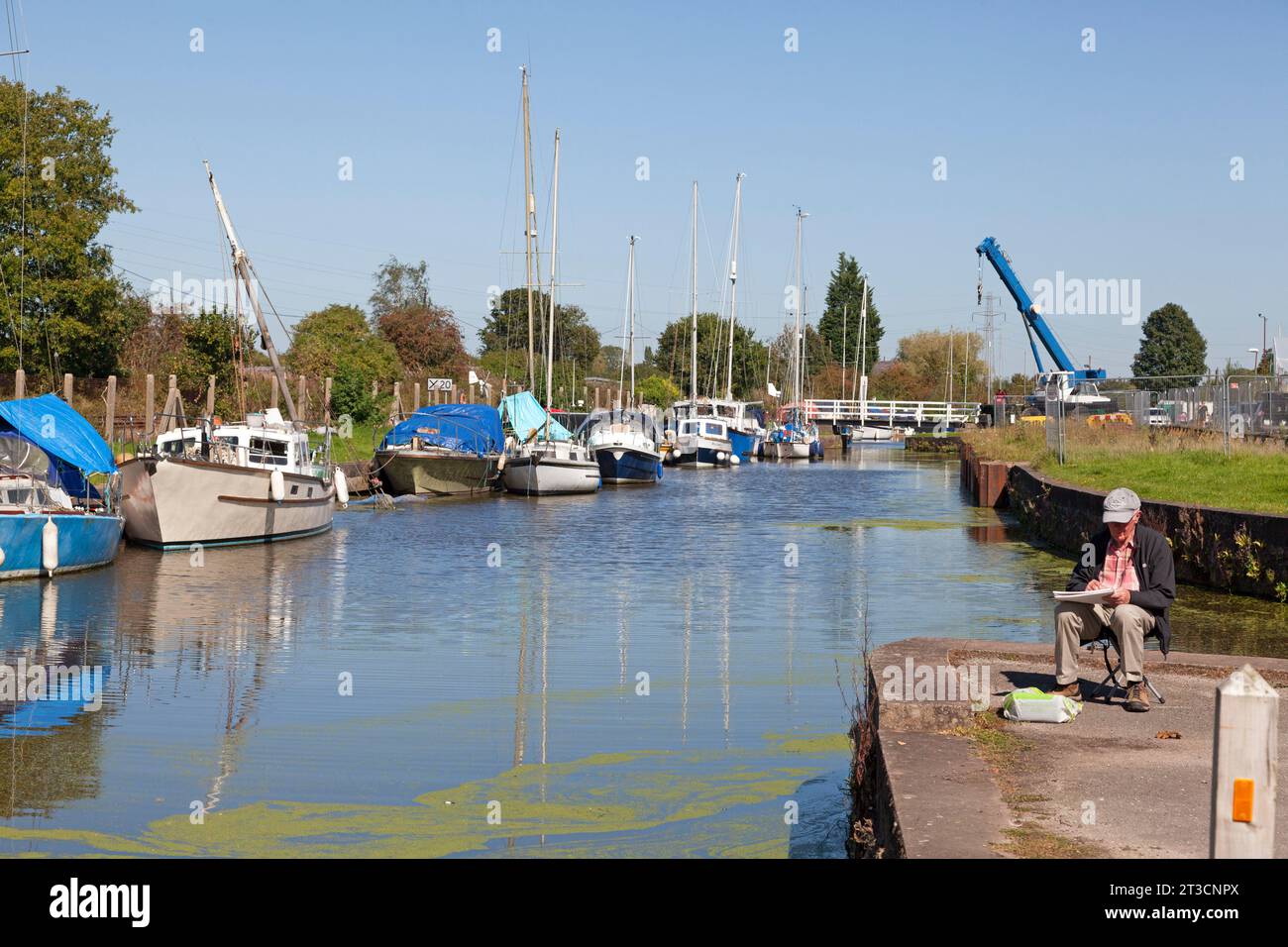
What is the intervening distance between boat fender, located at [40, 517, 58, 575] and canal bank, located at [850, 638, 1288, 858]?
55.3 feet

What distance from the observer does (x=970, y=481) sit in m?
50.5

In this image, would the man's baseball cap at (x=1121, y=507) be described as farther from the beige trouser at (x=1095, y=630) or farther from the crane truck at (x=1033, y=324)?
the crane truck at (x=1033, y=324)

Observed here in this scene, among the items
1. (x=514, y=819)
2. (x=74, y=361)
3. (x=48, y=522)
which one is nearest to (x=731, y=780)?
(x=514, y=819)

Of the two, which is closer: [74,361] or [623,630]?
[623,630]

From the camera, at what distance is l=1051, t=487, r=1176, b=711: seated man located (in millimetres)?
10516

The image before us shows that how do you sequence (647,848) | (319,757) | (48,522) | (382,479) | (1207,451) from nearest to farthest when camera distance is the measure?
1. (647,848)
2. (319,757)
3. (48,522)
4. (1207,451)
5. (382,479)

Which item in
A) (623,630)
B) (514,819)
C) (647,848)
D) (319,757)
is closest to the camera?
(647,848)

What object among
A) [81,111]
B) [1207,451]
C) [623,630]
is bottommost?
[623,630]

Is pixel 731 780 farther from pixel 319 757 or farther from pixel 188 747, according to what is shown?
pixel 188 747

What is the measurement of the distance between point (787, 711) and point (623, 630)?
5.90 m

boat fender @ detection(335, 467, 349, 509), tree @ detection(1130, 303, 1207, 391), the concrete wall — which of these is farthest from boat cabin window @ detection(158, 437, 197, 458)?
tree @ detection(1130, 303, 1207, 391)

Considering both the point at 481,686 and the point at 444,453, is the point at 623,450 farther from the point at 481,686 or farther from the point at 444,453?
the point at 481,686

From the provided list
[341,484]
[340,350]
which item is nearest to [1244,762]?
[341,484]

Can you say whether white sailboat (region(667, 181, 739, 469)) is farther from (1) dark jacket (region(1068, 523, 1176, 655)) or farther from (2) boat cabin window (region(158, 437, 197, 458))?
(1) dark jacket (region(1068, 523, 1176, 655))
